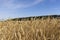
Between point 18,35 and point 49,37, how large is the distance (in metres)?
0.68

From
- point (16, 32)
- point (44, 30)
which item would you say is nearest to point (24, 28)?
point (16, 32)

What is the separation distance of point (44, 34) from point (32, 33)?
0.26m

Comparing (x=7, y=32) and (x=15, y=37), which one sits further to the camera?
(x=7, y=32)

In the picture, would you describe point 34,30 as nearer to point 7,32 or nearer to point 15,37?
point 15,37

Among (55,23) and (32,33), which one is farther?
(55,23)

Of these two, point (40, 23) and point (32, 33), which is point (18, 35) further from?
point (40, 23)

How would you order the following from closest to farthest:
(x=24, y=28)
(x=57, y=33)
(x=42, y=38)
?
1. (x=42, y=38)
2. (x=57, y=33)
3. (x=24, y=28)

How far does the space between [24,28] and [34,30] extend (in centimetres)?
36

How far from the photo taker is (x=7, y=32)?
468 centimetres

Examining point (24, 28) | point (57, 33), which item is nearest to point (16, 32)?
point (24, 28)

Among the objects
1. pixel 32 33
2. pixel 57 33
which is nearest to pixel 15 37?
pixel 32 33

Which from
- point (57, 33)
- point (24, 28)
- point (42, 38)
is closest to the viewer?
point (42, 38)

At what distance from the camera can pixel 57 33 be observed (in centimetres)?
425

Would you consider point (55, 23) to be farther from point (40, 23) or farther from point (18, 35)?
point (18, 35)
